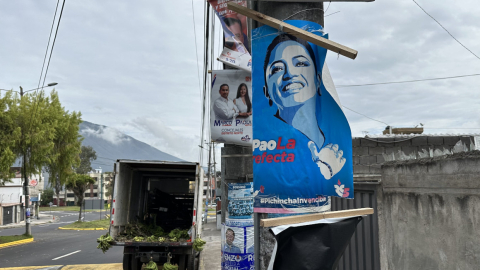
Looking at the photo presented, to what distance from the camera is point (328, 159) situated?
348 cm

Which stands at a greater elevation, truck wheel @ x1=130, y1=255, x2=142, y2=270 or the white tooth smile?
the white tooth smile

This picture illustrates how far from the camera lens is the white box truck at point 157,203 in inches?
392

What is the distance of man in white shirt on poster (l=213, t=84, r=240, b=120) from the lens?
846cm

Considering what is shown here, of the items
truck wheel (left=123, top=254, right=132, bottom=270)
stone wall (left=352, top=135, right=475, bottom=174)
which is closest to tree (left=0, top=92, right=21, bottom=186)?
truck wheel (left=123, top=254, right=132, bottom=270)

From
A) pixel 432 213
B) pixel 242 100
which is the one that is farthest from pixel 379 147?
pixel 432 213

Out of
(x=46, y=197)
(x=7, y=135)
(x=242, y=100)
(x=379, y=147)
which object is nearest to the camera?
(x=242, y=100)

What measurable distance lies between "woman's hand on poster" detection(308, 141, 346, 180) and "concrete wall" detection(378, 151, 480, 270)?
33.1 inches

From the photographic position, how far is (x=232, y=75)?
8.50 meters

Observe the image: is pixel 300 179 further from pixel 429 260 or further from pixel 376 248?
pixel 376 248

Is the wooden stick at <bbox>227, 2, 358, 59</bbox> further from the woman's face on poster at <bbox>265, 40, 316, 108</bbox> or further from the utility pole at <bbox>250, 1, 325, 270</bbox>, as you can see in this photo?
the utility pole at <bbox>250, 1, 325, 270</bbox>

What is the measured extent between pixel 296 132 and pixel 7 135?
20134 mm

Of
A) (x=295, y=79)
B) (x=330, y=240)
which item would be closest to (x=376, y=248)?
(x=330, y=240)

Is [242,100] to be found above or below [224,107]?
above

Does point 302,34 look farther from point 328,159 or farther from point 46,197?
point 46,197
